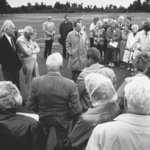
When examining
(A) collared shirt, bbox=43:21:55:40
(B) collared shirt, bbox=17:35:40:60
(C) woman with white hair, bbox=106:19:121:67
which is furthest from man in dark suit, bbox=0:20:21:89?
(A) collared shirt, bbox=43:21:55:40

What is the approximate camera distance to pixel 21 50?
282 inches

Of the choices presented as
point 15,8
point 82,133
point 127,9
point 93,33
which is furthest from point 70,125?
point 15,8

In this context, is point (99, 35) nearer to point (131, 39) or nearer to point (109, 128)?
point (131, 39)

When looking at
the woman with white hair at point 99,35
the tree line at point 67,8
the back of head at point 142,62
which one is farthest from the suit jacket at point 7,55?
the tree line at point 67,8

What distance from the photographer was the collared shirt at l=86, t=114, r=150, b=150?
→ 2447 millimetres

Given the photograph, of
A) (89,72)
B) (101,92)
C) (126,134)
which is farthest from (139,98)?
(89,72)

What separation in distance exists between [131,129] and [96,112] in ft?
1.94

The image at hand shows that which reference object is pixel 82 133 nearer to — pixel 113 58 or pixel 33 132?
pixel 33 132

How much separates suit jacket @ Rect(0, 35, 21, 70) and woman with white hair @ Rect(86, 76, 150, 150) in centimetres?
472

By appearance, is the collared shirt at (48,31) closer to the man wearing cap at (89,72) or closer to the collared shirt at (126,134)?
the man wearing cap at (89,72)

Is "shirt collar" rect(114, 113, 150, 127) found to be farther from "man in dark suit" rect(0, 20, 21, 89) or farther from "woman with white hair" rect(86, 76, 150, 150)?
"man in dark suit" rect(0, 20, 21, 89)

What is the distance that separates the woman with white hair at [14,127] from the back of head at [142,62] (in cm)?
214

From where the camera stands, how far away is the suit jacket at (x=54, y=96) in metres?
4.18

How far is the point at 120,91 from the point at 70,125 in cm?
90
